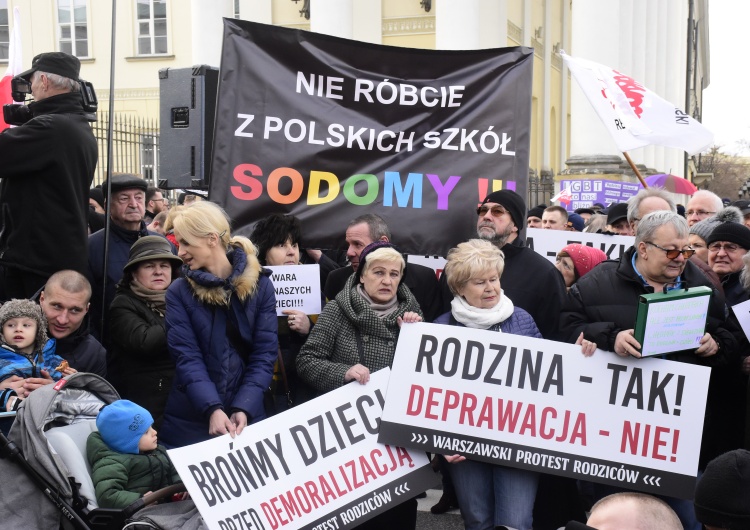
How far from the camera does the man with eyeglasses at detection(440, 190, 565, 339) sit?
17.1 ft

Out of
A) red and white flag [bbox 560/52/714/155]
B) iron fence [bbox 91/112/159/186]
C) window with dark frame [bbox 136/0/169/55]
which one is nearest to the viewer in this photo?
red and white flag [bbox 560/52/714/155]

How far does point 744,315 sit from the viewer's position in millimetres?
5055

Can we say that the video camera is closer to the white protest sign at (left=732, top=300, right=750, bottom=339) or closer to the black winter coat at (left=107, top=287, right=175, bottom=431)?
the black winter coat at (left=107, top=287, right=175, bottom=431)

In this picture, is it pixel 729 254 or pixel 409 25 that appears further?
pixel 409 25

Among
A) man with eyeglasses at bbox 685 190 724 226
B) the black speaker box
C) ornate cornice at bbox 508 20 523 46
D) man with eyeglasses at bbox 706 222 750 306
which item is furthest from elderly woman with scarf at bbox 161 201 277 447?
ornate cornice at bbox 508 20 523 46

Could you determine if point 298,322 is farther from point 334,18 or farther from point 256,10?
point 256,10

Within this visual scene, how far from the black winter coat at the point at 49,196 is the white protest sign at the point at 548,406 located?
2144 millimetres

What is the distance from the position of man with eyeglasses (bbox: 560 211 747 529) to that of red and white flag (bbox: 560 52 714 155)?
3.05 meters

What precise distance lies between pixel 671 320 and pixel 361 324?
146cm

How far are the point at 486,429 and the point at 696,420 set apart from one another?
99 centimetres

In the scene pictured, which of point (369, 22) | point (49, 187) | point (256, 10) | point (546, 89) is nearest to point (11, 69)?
point (49, 187)

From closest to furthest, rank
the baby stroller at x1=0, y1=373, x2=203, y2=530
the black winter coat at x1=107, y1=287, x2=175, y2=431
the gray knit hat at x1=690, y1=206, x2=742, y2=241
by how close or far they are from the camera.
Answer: the baby stroller at x1=0, y1=373, x2=203, y2=530
the black winter coat at x1=107, y1=287, x2=175, y2=431
the gray knit hat at x1=690, y1=206, x2=742, y2=241

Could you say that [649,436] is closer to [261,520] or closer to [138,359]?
[261,520]

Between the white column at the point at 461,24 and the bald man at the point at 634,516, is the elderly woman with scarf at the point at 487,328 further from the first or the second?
the white column at the point at 461,24
